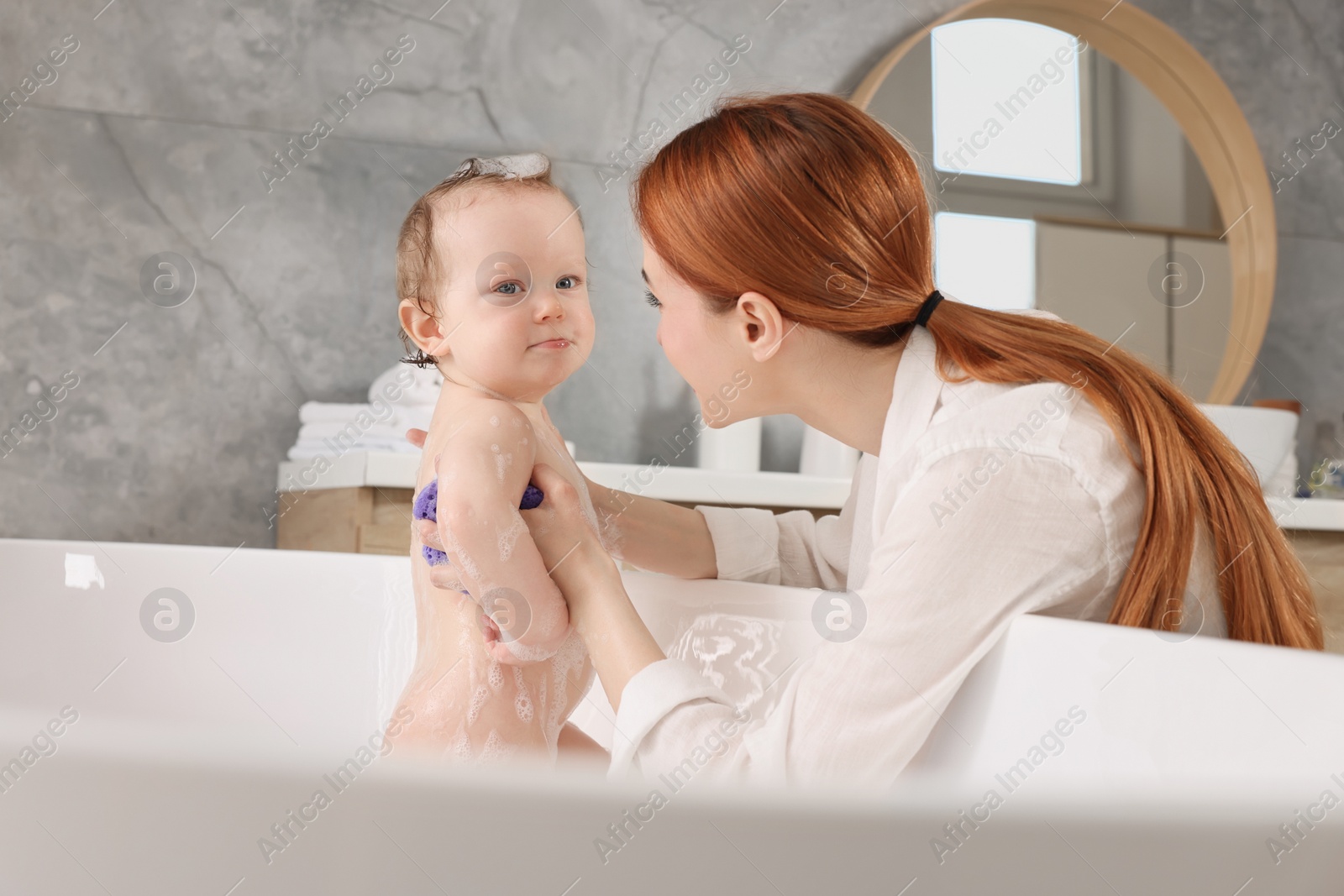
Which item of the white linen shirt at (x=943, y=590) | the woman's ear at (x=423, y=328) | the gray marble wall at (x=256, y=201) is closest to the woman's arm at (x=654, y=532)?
the woman's ear at (x=423, y=328)

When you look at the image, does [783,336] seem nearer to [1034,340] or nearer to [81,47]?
[1034,340]

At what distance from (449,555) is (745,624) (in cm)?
43

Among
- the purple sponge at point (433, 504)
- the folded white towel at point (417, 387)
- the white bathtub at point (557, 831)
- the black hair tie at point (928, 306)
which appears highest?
the folded white towel at point (417, 387)

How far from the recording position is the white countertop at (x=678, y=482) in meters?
1.74

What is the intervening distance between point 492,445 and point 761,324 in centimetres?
29

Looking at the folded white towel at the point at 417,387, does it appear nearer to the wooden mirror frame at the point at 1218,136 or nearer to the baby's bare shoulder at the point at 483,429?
the baby's bare shoulder at the point at 483,429

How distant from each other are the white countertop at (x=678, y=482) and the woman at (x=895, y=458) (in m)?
0.64

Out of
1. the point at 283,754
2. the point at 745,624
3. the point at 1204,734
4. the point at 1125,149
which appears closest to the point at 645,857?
the point at 283,754

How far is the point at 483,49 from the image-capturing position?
2387mm

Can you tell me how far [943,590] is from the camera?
0.79 meters

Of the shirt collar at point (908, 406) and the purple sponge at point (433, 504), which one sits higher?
the shirt collar at point (908, 406)

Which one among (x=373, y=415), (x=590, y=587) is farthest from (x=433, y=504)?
(x=373, y=415)

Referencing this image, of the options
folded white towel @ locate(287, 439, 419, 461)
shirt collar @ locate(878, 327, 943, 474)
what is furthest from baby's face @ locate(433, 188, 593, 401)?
folded white towel @ locate(287, 439, 419, 461)

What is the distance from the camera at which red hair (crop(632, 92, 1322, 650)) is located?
866 millimetres
